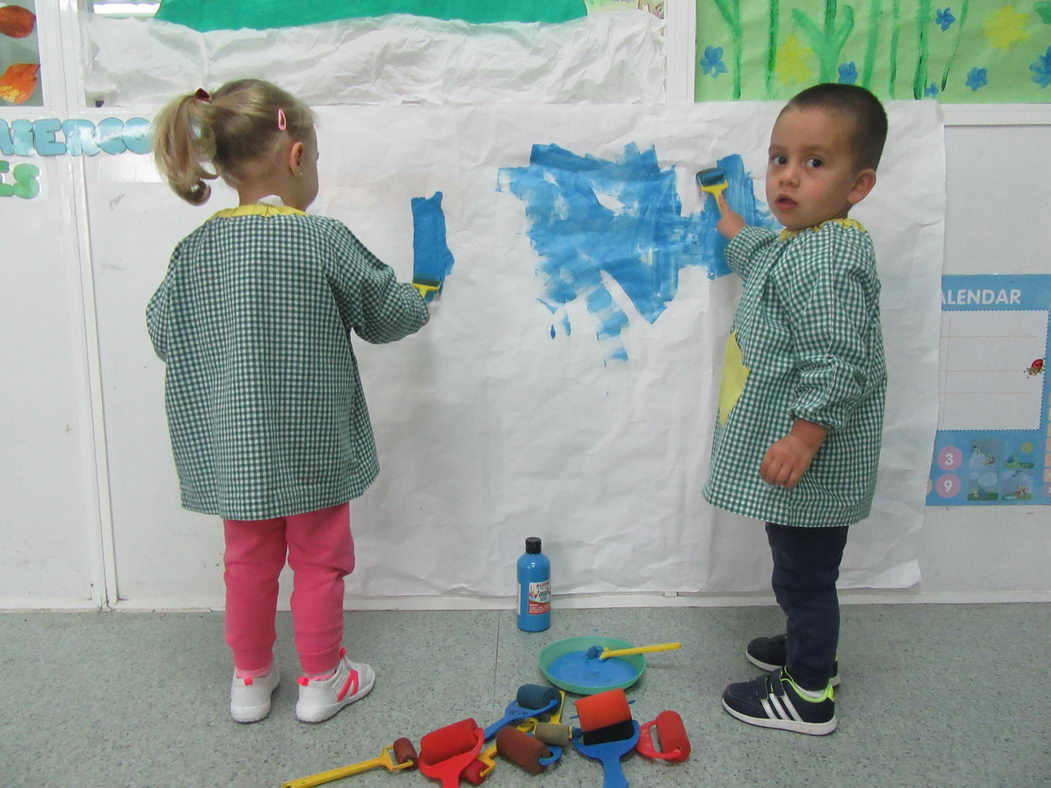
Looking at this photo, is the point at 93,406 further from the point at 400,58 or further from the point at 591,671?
the point at 591,671

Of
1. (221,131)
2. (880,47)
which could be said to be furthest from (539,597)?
(880,47)

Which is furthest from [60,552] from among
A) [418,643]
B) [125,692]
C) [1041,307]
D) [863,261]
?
[1041,307]

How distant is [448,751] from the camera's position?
1.00 m

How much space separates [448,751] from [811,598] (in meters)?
0.55

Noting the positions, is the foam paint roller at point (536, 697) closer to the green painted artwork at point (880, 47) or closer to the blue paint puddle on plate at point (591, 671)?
the blue paint puddle on plate at point (591, 671)

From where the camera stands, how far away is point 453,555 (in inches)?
56.9

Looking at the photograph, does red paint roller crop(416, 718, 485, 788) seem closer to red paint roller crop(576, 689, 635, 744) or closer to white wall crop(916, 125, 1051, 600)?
red paint roller crop(576, 689, 635, 744)

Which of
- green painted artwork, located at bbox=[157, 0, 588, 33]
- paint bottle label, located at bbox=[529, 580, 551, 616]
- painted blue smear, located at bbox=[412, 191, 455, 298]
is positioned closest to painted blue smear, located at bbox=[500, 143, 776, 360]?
painted blue smear, located at bbox=[412, 191, 455, 298]

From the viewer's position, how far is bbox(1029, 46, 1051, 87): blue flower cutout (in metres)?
1.36

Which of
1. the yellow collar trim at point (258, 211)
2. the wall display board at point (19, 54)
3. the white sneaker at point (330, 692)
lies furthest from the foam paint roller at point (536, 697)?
the wall display board at point (19, 54)

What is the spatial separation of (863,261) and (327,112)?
2.99 feet

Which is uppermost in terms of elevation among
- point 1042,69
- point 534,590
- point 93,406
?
point 1042,69

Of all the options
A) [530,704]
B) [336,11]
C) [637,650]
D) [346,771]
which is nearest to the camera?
[346,771]

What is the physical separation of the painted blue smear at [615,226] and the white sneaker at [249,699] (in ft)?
2.48
